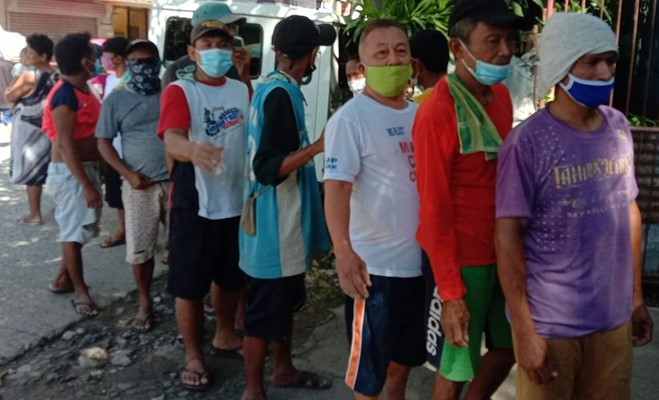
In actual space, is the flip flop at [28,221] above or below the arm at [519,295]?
below

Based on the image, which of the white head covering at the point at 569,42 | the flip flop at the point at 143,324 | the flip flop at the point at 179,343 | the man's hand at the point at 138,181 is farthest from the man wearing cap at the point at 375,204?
the flip flop at the point at 143,324

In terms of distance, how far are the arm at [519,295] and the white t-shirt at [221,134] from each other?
5.72 ft

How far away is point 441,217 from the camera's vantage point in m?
2.33

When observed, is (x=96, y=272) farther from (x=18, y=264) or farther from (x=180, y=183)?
(x=180, y=183)

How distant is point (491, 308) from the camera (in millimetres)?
2602

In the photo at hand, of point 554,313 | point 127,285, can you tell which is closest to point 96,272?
point 127,285

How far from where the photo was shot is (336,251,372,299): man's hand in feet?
8.27

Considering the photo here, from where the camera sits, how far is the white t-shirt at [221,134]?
11.3 feet

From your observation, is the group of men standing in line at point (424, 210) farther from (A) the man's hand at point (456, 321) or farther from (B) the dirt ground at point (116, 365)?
(B) the dirt ground at point (116, 365)

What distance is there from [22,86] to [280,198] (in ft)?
14.3

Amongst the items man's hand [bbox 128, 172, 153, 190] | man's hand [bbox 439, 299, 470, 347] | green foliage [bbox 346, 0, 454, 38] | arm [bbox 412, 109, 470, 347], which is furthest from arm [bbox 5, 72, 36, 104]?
man's hand [bbox 439, 299, 470, 347]

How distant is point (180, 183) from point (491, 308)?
175 centimetres

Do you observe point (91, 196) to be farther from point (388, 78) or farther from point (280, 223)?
point (388, 78)

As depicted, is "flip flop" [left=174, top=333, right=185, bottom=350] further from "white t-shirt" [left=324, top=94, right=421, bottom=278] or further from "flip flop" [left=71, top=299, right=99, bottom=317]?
"white t-shirt" [left=324, top=94, right=421, bottom=278]
